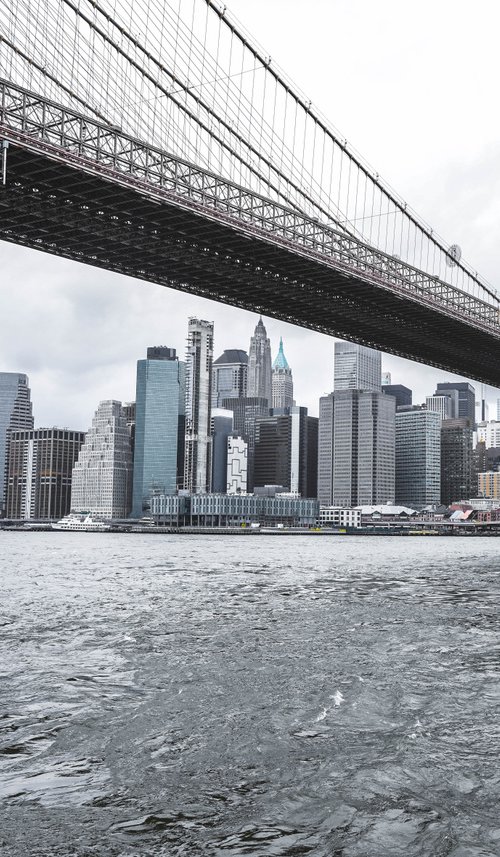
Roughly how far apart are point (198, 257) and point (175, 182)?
6331 millimetres

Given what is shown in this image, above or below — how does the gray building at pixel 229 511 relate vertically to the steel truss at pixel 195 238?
below

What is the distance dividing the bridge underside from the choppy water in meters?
14.6

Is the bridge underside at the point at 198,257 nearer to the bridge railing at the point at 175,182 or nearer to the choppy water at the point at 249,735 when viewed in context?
the bridge railing at the point at 175,182

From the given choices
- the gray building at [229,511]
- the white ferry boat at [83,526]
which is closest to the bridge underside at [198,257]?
the white ferry boat at [83,526]

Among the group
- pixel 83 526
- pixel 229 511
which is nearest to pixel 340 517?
pixel 229 511

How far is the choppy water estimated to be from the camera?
6477mm

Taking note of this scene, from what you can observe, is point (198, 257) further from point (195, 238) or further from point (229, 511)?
point (229, 511)

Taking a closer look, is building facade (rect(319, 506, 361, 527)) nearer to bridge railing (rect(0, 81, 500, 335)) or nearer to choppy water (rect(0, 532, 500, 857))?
bridge railing (rect(0, 81, 500, 335))

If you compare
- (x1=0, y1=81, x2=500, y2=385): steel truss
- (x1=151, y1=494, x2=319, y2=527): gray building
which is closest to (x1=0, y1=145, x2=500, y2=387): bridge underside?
(x1=0, y1=81, x2=500, y2=385): steel truss

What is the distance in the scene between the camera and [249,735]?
9.09 m

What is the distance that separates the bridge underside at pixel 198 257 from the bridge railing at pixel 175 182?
0.35 m

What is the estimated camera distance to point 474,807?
7.05 m

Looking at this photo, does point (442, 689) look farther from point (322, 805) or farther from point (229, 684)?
point (322, 805)

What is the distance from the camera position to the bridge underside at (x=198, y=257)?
27.8 metres
